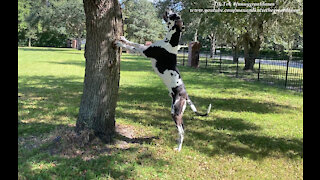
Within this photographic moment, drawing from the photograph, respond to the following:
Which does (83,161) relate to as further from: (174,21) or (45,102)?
(45,102)

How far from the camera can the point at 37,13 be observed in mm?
44625

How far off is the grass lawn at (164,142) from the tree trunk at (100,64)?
0.42 metres

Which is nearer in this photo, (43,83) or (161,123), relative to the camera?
(161,123)

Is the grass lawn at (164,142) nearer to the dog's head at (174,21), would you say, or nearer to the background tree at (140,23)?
the dog's head at (174,21)

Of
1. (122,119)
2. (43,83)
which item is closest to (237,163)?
(122,119)

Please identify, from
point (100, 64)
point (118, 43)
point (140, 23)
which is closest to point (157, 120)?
point (100, 64)

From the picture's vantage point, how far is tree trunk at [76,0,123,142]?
463cm

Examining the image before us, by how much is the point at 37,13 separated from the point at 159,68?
46.5m

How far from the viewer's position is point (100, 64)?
15.5ft

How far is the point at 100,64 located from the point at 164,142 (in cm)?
188

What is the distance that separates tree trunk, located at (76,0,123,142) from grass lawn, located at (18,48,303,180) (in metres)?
0.42

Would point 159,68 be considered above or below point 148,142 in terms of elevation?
above
